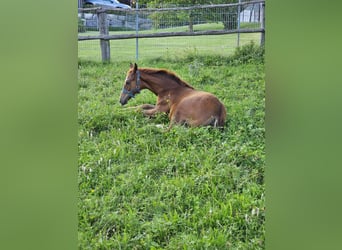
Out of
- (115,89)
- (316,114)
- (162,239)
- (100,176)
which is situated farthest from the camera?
(115,89)

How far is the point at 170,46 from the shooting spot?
183 centimetres

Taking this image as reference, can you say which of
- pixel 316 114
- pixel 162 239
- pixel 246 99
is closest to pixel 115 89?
pixel 246 99

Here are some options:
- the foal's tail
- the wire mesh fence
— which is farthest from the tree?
the foal's tail

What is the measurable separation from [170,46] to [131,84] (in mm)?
240

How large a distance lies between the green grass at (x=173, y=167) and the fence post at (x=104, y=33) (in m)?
0.05

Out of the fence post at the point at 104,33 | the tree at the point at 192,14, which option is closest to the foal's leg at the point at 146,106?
the fence post at the point at 104,33

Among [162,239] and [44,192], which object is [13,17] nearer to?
[44,192]

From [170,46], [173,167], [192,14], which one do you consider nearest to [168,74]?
[170,46]

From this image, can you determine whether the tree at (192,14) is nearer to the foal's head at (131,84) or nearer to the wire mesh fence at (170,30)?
the wire mesh fence at (170,30)

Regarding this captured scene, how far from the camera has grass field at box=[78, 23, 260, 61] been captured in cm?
175

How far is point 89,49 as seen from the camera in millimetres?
1740

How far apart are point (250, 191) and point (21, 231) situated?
798 mm

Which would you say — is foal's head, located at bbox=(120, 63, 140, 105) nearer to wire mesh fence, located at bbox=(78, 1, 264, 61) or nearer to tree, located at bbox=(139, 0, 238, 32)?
wire mesh fence, located at bbox=(78, 1, 264, 61)

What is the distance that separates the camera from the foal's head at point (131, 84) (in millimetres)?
1826
